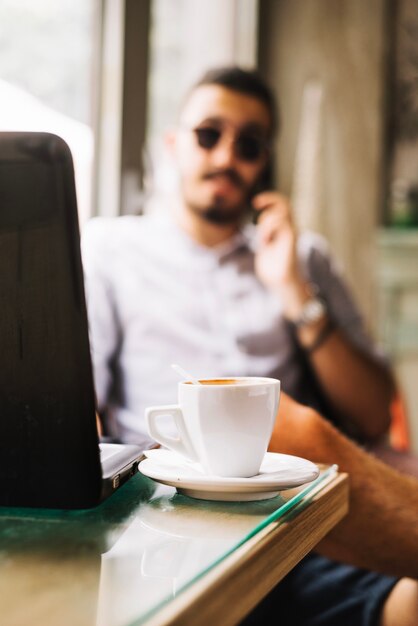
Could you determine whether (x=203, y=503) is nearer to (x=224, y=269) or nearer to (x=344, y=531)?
(x=344, y=531)

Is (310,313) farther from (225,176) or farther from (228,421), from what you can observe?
(228,421)

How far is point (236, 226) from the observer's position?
2029mm

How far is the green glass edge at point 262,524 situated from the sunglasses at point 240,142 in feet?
4.51

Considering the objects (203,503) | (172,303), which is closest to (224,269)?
(172,303)

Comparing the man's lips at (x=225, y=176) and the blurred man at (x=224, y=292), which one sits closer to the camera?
the blurred man at (x=224, y=292)

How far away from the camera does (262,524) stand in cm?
48

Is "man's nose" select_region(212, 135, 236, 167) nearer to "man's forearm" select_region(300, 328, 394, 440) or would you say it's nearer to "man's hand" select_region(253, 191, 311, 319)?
"man's hand" select_region(253, 191, 311, 319)

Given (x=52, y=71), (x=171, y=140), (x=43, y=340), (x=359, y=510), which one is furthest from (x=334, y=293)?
(x=43, y=340)

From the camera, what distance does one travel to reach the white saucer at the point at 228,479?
53 cm

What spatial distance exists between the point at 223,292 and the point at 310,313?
215 mm

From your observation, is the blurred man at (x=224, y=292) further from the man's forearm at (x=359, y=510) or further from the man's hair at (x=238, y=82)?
the man's forearm at (x=359, y=510)

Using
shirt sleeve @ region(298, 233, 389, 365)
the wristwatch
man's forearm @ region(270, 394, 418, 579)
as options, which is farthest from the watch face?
man's forearm @ region(270, 394, 418, 579)

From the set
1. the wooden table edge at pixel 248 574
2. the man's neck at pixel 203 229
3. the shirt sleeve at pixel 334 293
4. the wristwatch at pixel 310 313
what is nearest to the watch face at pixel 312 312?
the wristwatch at pixel 310 313

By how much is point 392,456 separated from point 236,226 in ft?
2.43
